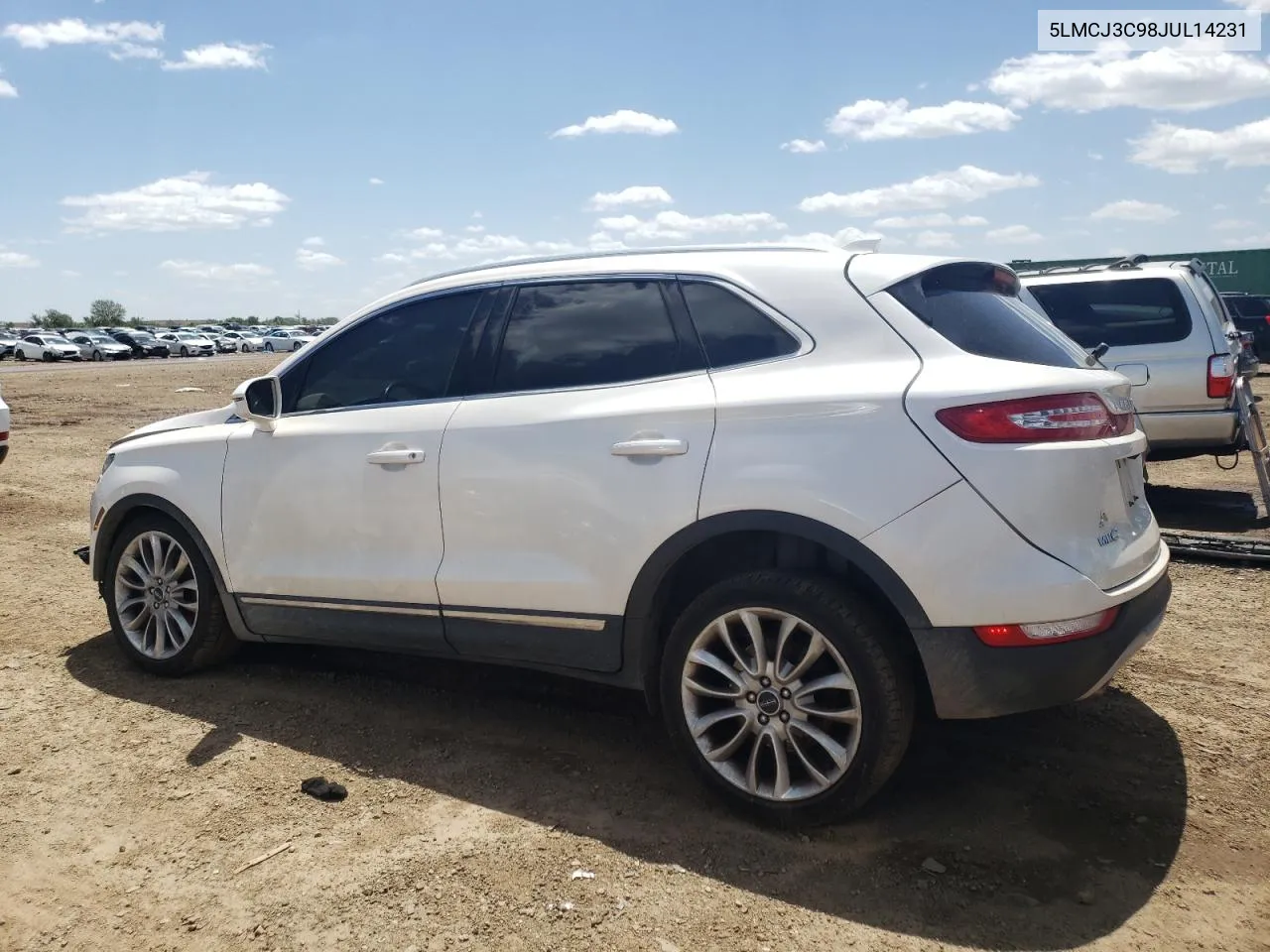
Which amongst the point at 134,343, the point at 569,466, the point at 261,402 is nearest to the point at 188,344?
the point at 134,343

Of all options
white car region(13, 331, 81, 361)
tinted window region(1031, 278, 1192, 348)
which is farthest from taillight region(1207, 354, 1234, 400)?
white car region(13, 331, 81, 361)

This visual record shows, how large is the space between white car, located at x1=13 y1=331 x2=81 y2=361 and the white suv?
54.2 metres

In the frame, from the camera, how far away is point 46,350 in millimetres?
51375

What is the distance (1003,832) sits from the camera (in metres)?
3.36

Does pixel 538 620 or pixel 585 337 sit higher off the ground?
pixel 585 337

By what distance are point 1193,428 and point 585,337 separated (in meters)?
6.52

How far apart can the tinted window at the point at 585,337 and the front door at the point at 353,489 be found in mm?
289

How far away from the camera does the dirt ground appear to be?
9.55 ft

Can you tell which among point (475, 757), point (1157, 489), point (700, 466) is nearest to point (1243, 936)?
point (700, 466)

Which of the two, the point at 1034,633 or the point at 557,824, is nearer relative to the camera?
the point at 1034,633

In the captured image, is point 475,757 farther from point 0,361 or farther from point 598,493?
point 0,361

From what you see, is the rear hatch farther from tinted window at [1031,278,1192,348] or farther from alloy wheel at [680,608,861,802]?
tinted window at [1031,278,1192,348]

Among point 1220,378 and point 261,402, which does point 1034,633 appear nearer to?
point 261,402

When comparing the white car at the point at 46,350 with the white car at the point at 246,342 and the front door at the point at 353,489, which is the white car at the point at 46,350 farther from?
the front door at the point at 353,489
